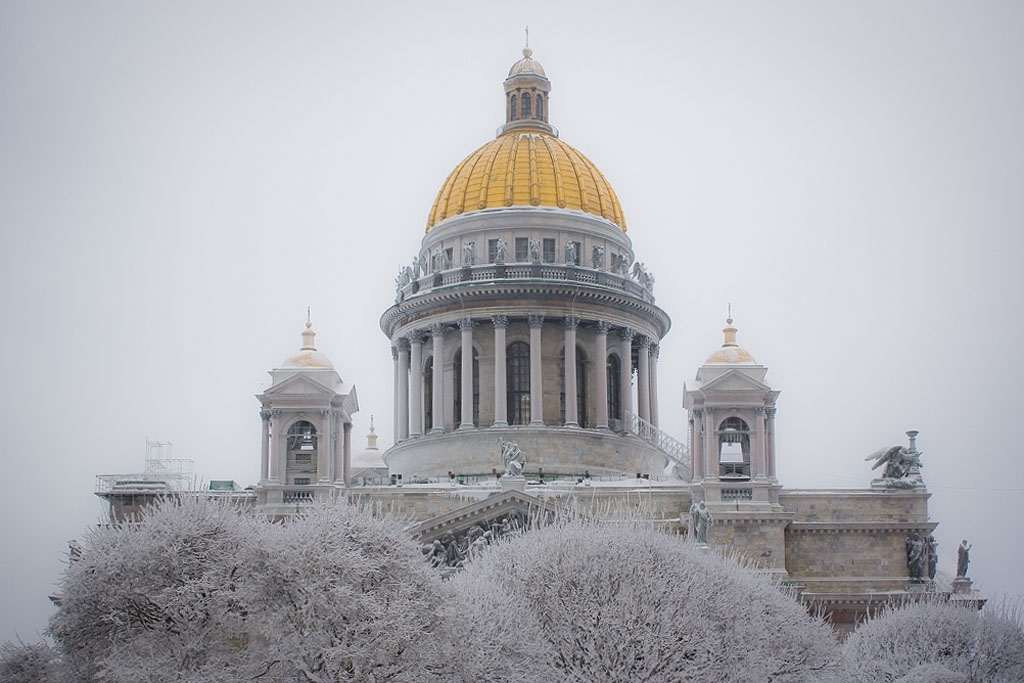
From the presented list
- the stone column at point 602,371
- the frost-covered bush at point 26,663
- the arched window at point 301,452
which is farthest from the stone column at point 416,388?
the frost-covered bush at point 26,663

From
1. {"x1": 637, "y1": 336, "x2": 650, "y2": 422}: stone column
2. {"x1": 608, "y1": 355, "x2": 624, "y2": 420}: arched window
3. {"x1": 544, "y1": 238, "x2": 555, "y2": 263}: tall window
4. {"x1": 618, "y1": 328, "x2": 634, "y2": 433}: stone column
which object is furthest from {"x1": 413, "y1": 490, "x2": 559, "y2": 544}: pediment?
{"x1": 544, "y1": 238, "x2": 555, "y2": 263}: tall window

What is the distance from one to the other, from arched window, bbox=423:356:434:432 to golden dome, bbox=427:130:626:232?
786 centimetres

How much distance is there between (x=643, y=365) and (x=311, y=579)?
4285 centimetres

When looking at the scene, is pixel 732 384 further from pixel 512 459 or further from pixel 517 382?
pixel 517 382

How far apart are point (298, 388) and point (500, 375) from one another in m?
14.3

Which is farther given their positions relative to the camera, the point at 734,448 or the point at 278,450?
the point at 734,448

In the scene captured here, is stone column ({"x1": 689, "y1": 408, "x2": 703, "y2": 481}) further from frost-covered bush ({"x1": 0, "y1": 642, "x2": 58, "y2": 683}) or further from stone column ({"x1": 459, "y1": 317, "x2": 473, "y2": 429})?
frost-covered bush ({"x1": 0, "y1": 642, "x2": 58, "y2": 683})

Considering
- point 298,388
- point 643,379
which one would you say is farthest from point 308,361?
point 643,379

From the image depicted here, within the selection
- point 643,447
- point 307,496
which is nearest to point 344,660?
Answer: point 307,496

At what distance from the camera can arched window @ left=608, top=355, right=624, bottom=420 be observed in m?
97.0

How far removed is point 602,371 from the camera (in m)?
95.2

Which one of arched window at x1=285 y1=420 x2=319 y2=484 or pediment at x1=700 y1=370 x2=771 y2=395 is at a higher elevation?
pediment at x1=700 y1=370 x2=771 y2=395

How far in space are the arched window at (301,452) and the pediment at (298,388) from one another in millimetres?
1340

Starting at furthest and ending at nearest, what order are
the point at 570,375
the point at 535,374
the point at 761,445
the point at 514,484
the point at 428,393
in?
the point at 428,393 < the point at 570,375 < the point at 535,374 < the point at 761,445 < the point at 514,484
